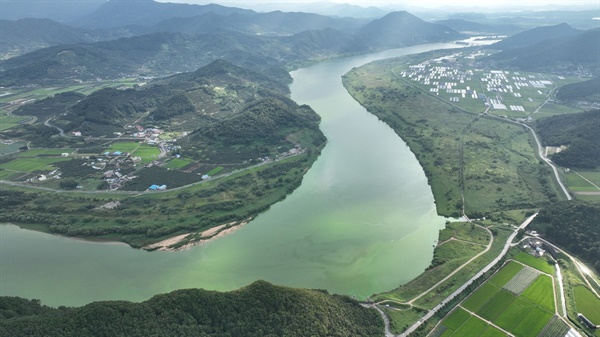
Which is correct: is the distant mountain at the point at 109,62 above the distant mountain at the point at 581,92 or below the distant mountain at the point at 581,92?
below

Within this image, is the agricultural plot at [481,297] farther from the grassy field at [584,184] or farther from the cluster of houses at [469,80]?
the cluster of houses at [469,80]

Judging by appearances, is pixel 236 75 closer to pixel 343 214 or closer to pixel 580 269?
pixel 343 214

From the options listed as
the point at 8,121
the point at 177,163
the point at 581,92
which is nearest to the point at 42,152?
the point at 177,163

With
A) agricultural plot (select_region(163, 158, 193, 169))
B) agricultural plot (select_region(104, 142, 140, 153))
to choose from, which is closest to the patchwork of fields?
agricultural plot (select_region(163, 158, 193, 169))

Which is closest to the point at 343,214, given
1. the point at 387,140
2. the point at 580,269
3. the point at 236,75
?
the point at 580,269

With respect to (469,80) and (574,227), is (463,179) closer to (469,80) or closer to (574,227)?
(574,227)

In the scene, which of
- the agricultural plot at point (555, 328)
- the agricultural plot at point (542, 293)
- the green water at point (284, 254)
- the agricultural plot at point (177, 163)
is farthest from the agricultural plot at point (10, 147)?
the agricultural plot at point (555, 328)

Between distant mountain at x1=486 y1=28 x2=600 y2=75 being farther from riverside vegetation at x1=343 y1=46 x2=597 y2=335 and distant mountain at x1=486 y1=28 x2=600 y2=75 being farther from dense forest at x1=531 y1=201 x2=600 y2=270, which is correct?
dense forest at x1=531 y1=201 x2=600 y2=270
